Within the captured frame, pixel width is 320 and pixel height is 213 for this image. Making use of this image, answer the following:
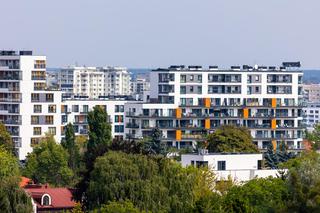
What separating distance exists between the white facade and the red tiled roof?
1815 cm

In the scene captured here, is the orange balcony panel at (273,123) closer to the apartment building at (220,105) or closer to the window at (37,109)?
the apartment building at (220,105)

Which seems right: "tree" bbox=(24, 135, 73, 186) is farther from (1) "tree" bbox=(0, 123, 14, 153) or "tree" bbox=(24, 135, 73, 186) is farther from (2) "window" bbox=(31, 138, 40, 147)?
(2) "window" bbox=(31, 138, 40, 147)

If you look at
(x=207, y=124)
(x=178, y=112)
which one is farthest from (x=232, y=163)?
(x=207, y=124)

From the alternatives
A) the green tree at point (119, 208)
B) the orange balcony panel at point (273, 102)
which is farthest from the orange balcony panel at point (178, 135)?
the green tree at point (119, 208)

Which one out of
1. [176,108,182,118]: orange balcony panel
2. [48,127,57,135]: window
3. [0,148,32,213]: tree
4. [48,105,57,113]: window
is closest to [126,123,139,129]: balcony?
[176,108,182,118]: orange balcony panel

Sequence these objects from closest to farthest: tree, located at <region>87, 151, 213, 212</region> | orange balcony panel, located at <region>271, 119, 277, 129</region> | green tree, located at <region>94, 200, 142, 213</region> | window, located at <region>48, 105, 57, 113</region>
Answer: green tree, located at <region>94, 200, 142, 213</region> → tree, located at <region>87, 151, 213, 212</region> → window, located at <region>48, 105, 57, 113</region> → orange balcony panel, located at <region>271, 119, 277, 129</region>

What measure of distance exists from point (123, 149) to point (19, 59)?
2519 inches

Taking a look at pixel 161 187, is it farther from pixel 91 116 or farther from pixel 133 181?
pixel 91 116

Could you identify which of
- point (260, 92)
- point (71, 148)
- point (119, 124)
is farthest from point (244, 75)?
point (71, 148)

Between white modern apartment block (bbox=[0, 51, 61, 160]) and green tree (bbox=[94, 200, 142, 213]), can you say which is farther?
white modern apartment block (bbox=[0, 51, 61, 160])

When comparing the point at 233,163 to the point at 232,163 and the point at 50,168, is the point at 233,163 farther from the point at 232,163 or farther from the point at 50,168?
the point at 50,168

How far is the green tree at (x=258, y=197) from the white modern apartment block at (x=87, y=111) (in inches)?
3345

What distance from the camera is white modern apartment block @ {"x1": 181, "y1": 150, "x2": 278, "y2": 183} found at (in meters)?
128

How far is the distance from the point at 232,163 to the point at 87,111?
2357 inches
